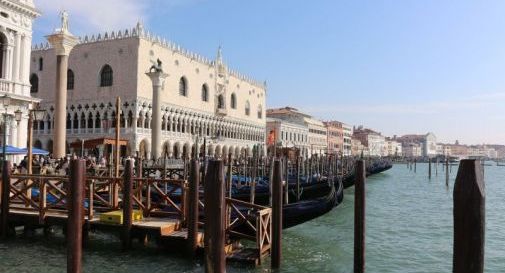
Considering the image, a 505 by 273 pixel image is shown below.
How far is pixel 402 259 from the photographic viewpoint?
8633 mm

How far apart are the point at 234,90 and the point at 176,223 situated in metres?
32.2

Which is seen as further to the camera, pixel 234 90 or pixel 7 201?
pixel 234 90

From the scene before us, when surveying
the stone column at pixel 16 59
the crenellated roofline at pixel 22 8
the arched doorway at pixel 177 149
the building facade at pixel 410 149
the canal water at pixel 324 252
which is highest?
the crenellated roofline at pixel 22 8

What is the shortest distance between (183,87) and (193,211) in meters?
26.2

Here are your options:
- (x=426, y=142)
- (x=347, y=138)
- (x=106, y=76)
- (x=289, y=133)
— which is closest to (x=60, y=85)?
(x=106, y=76)

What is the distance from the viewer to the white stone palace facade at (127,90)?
28109mm

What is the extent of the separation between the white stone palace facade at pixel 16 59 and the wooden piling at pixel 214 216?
1239 centimetres

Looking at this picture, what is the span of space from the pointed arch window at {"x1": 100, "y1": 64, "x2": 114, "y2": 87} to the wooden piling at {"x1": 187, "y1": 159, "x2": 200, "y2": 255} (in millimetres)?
23060

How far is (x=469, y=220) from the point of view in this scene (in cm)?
288

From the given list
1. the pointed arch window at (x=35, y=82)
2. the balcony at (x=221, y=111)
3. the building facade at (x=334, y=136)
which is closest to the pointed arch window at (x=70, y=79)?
the pointed arch window at (x=35, y=82)

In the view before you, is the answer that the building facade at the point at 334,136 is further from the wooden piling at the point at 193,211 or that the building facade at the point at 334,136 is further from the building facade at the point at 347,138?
the wooden piling at the point at 193,211

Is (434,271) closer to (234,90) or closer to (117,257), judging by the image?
(117,257)

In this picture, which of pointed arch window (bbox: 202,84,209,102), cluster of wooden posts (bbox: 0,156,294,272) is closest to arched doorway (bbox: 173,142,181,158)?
pointed arch window (bbox: 202,84,209,102)

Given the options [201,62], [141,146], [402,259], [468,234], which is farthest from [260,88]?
[468,234]
